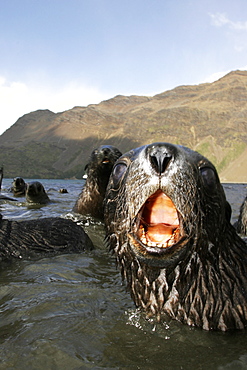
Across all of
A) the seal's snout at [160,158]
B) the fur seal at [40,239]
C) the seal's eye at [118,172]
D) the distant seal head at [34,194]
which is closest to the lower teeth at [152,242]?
the seal's snout at [160,158]

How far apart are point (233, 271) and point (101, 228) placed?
581cm

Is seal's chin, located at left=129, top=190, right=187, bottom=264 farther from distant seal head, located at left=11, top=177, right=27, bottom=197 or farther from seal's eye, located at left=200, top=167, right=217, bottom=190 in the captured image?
distant seal head, located at left=11, top=177, right=27, bottom=197

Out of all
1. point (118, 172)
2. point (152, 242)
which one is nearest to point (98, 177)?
point (118, 172)

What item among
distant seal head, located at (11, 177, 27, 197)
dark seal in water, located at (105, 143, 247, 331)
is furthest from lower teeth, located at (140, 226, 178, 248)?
distant seal head, located at (11, 177, 27, 197)

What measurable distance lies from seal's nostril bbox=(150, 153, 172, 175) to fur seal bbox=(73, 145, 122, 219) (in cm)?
626

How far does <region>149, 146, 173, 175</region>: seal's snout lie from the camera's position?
256 centimetres

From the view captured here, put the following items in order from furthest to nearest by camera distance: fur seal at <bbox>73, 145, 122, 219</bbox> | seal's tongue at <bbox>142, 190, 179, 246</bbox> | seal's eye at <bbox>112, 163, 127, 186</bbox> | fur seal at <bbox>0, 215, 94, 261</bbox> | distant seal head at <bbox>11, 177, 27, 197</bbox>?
distant seal head at <bbox>11, 177, 27, 197</bbox> → fur seal at <bbox>73, 145, 122, 219</bbox> → fur seal at <bbox>0, 215, 94, 261</bbox> → seal's eye at <bbox>112, 163, 127, 186</bbox> → seal's tongue at <bbox>142, 190, 179, 246</bbox>

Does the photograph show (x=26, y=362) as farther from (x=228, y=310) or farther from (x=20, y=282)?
(x=20, y=282)

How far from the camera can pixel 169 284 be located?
9.55 feet

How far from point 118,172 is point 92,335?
148 cm

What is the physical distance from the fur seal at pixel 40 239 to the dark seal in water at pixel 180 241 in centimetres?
292

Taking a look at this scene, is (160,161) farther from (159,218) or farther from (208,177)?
(208,177)

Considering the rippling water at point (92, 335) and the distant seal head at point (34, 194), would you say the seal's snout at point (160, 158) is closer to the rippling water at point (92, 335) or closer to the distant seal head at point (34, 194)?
the rippling water at point (92, 335)

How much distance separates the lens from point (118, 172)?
3.31 metres
